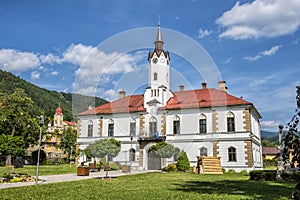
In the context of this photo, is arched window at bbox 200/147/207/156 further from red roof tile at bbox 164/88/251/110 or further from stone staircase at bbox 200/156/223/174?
red roof tile at bbox 164/88/251/110

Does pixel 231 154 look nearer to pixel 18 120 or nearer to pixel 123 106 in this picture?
pixel 123 106

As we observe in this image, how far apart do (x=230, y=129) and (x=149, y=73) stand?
11.1 meters

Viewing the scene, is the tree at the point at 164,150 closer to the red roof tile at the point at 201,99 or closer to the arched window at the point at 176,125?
the arched window at the point at 176,125

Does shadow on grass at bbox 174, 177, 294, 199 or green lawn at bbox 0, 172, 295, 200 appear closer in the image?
green lawn at bbox 0, 172, 295, 200

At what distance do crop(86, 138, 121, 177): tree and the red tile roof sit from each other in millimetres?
4861

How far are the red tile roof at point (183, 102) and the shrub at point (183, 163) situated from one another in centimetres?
559

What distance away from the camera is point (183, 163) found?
89.5 ft

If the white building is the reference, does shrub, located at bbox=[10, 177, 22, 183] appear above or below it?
below

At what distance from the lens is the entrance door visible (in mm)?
31219

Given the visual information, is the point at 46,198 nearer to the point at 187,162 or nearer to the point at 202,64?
the point at 202,64

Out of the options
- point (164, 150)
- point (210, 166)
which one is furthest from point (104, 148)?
point (210, 166)

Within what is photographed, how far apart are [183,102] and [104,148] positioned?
955 centimetres

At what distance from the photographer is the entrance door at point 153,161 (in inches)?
1229

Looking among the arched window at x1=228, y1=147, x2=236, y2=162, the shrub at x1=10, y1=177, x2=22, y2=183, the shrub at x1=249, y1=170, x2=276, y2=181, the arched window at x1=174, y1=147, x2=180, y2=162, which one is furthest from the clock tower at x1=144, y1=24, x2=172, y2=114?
the shrub at x1=10, y1=177, x2=22, y2=183
